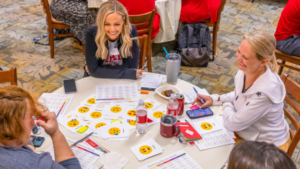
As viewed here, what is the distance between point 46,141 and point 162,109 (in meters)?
0.66

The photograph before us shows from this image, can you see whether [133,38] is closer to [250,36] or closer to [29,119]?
[250,36]

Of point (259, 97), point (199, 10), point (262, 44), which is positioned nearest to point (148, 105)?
point (259, 97)

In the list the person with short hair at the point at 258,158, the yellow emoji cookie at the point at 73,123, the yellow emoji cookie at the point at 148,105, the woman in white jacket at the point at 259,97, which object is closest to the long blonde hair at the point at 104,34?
the yellow emoji cookie at the point at 148,105

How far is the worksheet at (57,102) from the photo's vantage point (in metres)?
1.52

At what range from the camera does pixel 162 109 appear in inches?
62.0

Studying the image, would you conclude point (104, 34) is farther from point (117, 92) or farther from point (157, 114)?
point (157, 114)

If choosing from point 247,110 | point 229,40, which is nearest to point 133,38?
point 247,110

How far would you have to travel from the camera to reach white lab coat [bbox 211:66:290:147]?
1408 mm

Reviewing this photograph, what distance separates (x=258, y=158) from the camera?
2.86 ft

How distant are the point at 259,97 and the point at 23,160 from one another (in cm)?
116

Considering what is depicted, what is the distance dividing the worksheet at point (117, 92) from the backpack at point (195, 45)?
1.66 meters

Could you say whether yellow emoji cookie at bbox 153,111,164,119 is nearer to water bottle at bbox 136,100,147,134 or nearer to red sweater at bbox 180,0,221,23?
water bottle at bbox 136,100,147,134

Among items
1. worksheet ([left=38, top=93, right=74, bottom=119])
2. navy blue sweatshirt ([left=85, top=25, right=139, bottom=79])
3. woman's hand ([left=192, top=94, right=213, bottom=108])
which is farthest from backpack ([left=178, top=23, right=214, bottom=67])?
worksheet ([left=38, top=93, right=74, bottom=119])

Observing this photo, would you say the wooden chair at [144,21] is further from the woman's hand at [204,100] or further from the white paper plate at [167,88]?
the woman's hand at [204,100]
